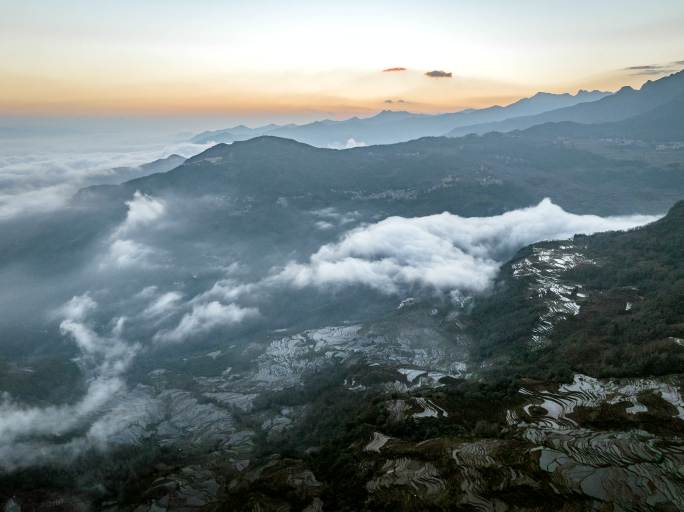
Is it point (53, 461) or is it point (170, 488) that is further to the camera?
point (53, 461)

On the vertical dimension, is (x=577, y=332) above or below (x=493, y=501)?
below

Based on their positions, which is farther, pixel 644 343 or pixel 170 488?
pixel 170 488

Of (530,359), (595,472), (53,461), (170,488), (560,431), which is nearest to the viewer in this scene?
(595,472)

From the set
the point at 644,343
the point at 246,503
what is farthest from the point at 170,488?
the point at 644,343

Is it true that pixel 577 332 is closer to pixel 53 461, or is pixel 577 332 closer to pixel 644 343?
pixel 644 343

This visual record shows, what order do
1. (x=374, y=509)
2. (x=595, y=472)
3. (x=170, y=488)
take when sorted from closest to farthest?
(x=595, y=472) < (x=374, y=509) < (x=170, y=488)

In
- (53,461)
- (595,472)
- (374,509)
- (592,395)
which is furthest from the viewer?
(53,461)

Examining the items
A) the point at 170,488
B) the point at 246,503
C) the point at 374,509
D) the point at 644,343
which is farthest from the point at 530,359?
the point at 170,488

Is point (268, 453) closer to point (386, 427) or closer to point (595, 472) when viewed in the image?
point (386, 427)

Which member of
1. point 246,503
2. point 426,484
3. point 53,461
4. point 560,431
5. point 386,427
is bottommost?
point 53,461
